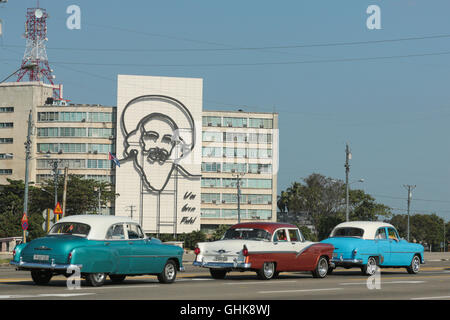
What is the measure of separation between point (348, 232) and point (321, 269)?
3.07 m

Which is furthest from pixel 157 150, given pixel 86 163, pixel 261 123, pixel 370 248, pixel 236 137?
pixel 370 248

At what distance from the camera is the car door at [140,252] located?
63.8 feet

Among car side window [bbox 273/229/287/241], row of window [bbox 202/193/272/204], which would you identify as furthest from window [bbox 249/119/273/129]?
car side window [bbox 273/229/287/241]

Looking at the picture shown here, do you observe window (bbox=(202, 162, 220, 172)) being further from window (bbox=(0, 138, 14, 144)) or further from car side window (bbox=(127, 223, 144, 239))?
car side window (bbox=(127, 223, 144, 239))

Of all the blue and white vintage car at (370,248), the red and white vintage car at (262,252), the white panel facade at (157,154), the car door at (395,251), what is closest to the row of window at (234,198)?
the white panel facade at (157,154)

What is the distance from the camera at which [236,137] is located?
132750mm

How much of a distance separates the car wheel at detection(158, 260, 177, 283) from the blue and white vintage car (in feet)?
24.1

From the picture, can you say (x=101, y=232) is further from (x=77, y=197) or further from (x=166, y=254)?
(x=77, y=197)

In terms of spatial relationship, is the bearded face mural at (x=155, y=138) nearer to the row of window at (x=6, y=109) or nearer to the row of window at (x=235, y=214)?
the row of window at (x=235, y=214)

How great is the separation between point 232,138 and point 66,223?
372 ft

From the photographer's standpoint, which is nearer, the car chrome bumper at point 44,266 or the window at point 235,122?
the car chrome bumper at point 44,266

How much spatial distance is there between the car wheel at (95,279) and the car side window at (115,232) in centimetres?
105

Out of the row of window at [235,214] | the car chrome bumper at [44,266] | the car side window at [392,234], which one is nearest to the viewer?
the car chrome bumper at [44,266]
